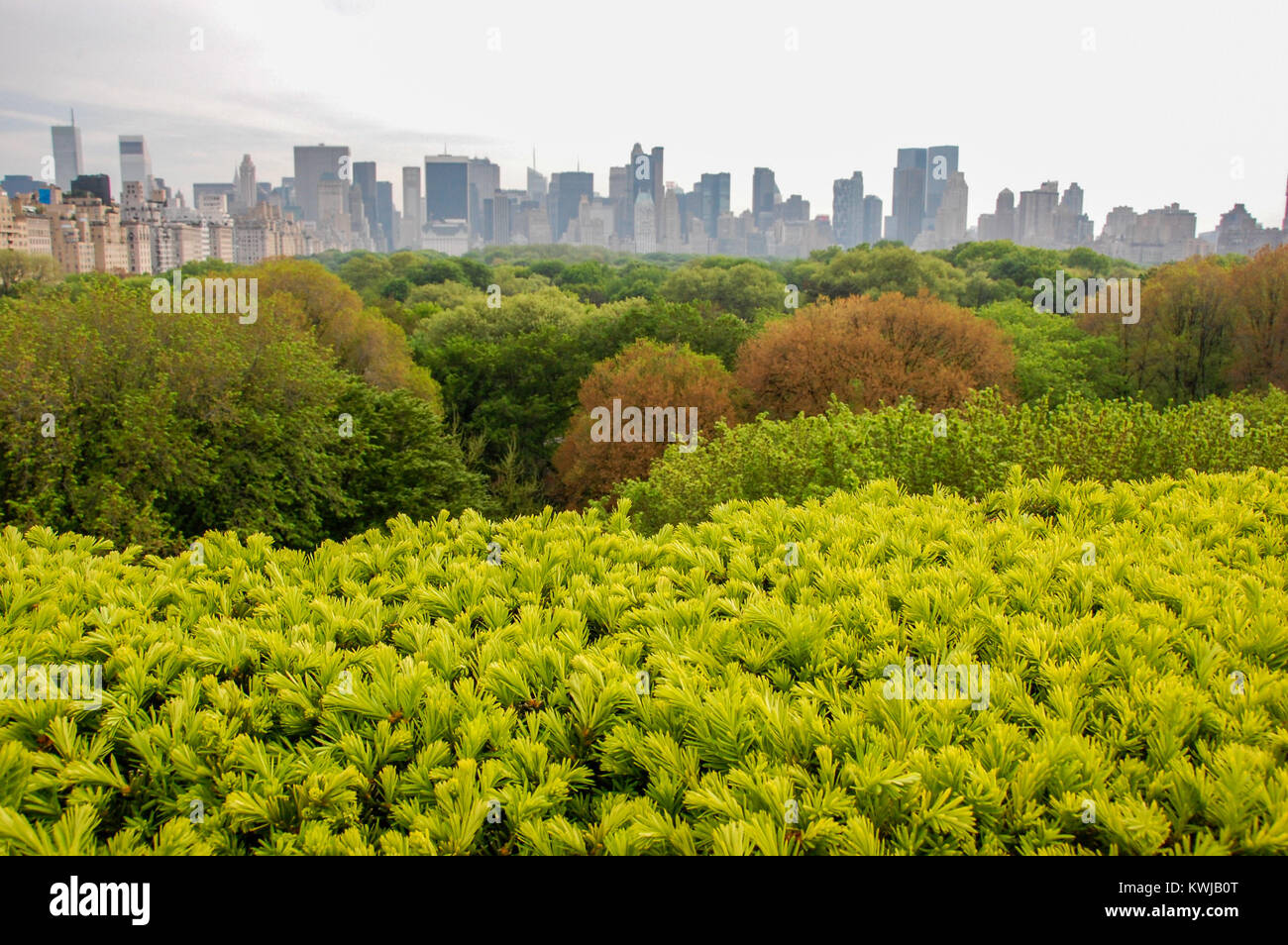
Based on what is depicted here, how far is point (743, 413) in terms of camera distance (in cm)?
3681

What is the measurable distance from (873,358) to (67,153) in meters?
207

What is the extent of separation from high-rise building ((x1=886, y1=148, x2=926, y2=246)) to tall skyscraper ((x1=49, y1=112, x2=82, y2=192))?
16943 centimetres

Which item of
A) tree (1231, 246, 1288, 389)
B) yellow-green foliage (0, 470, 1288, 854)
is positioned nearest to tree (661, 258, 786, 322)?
tree (1231, 246, 1288, 389)

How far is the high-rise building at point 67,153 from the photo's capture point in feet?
570

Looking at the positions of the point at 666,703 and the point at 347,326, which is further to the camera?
the point at 347,326

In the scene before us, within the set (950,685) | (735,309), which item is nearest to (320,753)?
(950,685)

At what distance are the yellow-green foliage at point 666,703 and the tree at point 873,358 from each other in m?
28.3

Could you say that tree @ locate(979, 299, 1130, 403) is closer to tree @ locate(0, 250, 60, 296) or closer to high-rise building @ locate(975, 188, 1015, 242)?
tree @ locate(0, 250, 60, 296)

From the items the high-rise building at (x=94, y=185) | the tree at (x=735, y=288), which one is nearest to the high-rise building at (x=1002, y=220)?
the tree at (x=735, y=288)

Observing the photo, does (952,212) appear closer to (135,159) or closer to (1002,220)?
(1002,220)

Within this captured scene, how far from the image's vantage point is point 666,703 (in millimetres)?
3480

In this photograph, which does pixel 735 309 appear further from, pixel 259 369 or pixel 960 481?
pixel 960 481

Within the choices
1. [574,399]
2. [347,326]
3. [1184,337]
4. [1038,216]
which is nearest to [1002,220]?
[1038,216]

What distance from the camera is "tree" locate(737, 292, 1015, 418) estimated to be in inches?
1316
